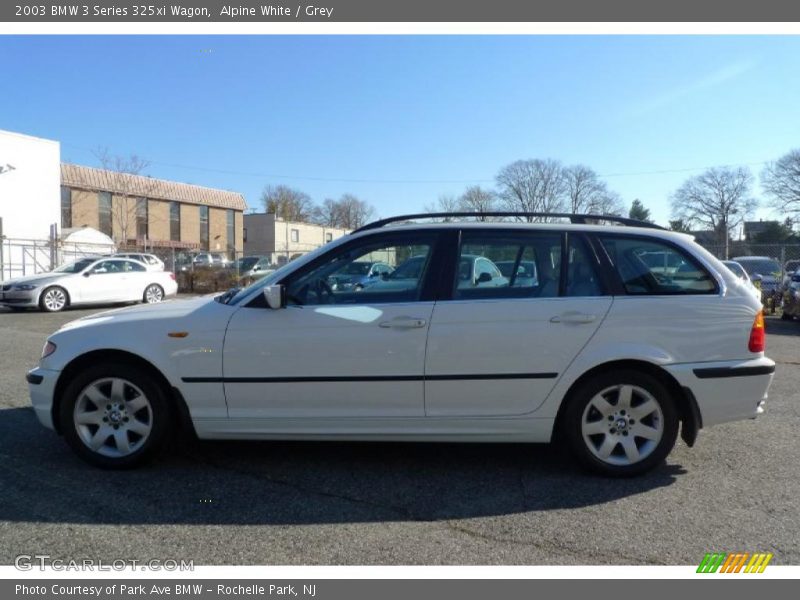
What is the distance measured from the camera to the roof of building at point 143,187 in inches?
1746

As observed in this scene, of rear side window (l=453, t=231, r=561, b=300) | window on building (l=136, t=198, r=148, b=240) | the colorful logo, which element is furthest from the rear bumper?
window on building (l=136, t=198, r=148, b=240)

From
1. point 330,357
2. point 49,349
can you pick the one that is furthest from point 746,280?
point 49,349

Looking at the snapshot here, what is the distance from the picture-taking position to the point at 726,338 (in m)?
4.06

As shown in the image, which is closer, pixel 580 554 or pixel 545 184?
pixel 580 554

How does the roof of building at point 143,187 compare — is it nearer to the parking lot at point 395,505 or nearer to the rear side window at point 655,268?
the parking lot at point 395,505

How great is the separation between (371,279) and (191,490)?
179 centimetres

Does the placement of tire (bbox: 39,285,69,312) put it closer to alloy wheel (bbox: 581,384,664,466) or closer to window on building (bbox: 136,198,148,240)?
alloy wheel (bbox: 581,384,664,466)

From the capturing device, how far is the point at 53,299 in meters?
15.7

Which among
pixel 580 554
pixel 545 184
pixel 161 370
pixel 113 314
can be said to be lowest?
pixel 580 554

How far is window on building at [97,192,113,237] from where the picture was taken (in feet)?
153

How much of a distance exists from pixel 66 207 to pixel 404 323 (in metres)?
47.7

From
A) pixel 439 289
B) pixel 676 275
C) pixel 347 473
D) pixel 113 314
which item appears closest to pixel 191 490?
pixel 347 473

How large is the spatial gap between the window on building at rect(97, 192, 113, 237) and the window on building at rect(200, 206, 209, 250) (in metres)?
11.2

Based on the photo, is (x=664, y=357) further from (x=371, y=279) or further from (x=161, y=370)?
(x=161, y=370)
